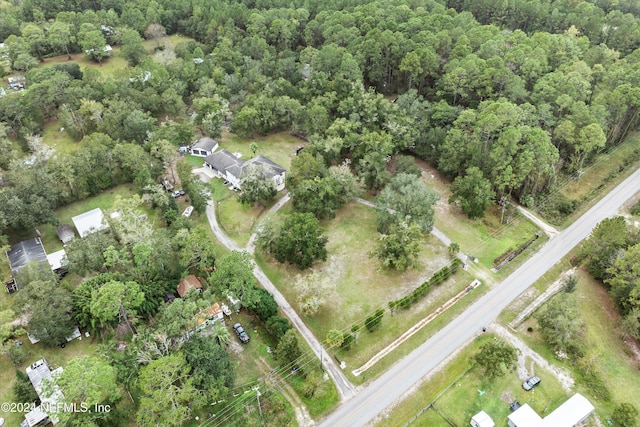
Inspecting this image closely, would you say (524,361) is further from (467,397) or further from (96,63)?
(96,63)

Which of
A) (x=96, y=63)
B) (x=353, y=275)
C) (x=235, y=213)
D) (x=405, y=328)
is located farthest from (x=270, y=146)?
(x=96, y=63)

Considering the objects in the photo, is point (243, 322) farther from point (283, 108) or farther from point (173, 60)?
point (173, 60)

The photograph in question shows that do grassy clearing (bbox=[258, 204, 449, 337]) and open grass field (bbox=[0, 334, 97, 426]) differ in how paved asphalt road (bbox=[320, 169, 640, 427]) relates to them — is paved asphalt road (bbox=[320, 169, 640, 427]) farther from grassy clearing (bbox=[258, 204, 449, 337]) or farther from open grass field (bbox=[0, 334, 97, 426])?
open grass field (bbox=[0, 334, 97, 426])

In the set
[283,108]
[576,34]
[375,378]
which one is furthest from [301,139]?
[576,34]

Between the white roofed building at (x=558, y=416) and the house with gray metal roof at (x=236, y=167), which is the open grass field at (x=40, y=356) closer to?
the house with gray metal roof at (x=236, y=167)

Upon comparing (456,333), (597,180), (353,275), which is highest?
(597,180)

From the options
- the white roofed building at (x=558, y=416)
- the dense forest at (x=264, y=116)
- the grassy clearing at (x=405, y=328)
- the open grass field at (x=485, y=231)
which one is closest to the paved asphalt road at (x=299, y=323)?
the grassy clearing at (x=405, y=328)
